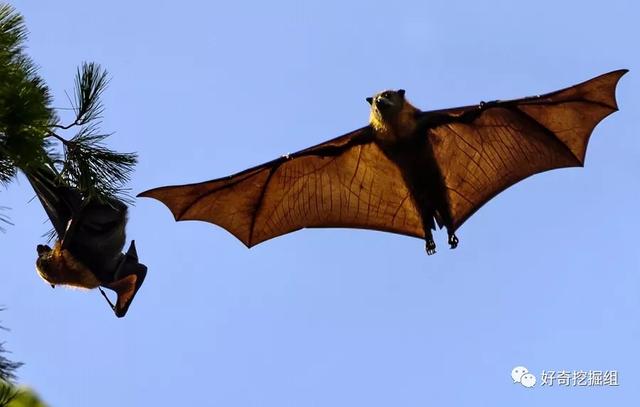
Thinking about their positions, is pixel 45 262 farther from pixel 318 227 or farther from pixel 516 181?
pixel 516 181

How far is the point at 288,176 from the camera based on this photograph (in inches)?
460

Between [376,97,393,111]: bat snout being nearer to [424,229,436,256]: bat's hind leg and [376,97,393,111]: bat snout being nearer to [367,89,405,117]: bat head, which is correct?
[367,89,405,117]: bat head

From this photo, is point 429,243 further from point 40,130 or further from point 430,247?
point 40,130

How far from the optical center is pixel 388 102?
10.5m

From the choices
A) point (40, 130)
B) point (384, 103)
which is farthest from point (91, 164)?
point (384, 103)

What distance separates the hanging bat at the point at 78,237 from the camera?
27.3 ft

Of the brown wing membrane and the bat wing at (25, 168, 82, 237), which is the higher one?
the brown wing membrane

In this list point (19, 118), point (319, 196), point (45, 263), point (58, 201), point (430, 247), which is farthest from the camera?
point (319, 196)

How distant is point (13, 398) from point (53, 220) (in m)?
3.47

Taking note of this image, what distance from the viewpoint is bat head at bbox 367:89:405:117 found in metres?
10.5

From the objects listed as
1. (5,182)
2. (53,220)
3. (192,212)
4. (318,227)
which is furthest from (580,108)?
(5,182)

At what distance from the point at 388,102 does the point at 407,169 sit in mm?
935

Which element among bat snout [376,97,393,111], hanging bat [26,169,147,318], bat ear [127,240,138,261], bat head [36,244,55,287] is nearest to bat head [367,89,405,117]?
bat snout [376,97,393,111]

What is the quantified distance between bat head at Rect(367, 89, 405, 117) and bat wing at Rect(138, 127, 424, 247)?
86 cm
